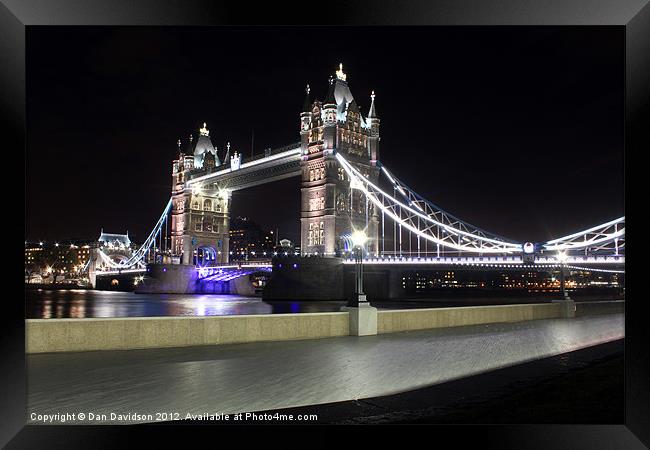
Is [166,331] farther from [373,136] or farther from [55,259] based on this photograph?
[55,259]

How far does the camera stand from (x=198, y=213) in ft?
302

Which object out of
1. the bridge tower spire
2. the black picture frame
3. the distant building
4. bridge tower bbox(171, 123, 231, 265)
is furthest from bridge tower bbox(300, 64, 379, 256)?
the distant building

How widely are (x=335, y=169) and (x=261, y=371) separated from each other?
2074 inches

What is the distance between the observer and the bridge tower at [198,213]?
90.9 m

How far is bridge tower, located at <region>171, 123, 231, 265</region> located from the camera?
90938 mm

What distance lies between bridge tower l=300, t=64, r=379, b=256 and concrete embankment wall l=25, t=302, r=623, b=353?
44997mm

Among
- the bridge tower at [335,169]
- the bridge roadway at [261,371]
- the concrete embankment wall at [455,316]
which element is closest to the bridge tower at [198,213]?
the bridge tower at [335,169]

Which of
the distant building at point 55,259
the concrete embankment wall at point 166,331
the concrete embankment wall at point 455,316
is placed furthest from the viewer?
the distant building at point 55,259

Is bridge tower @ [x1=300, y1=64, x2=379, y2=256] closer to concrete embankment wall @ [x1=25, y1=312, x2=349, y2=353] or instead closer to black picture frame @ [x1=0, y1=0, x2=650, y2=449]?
concrete embankment wall @ [x1=25, y1=312, x2=349, y2=353]

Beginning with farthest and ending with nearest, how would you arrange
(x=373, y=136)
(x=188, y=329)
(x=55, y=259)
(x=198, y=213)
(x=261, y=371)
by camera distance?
(x=55, y=259)
(x=198, y=213)
(x=373, y=136)
(x=188, y=329)
(x=261, y=371)
